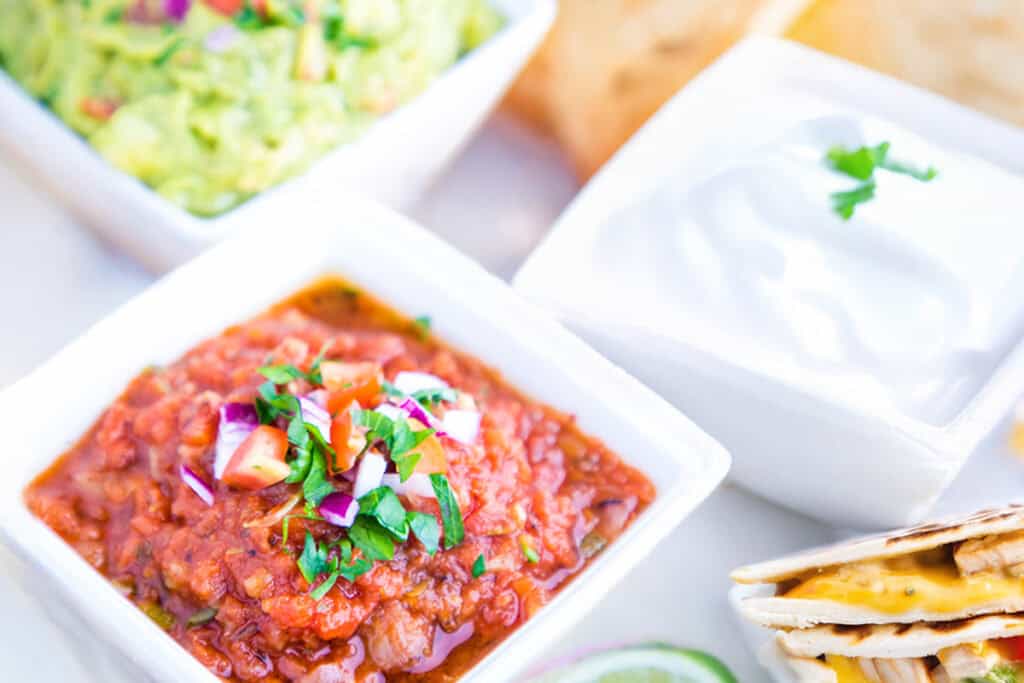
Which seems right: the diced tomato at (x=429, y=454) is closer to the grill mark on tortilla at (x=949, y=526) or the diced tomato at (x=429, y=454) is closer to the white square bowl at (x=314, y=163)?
the white square bowl at (x=314, y=163)

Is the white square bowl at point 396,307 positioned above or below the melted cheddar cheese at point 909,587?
below

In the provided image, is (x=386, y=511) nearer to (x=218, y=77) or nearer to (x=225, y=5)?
(x=218, y=77)

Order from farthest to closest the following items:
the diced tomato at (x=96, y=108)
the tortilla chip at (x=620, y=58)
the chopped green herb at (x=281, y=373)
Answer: the tortilla chip at (x=620, y=58) < the diced tomato at (x=96, y=108) < the chopped green herb at (x=281, y=373)

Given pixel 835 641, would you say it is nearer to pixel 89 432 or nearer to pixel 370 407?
pixel 370 407

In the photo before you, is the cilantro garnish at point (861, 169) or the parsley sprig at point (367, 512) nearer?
the parsley sprig at point (367, 512)

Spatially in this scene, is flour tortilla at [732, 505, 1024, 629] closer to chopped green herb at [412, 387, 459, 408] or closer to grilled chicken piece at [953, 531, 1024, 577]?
grilled chicken piece at [953, 531, 1024, 577]

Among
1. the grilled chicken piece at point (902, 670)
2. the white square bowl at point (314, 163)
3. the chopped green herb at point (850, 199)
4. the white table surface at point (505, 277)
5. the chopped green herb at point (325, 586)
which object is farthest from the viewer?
the white square bowl at point (314, 163)

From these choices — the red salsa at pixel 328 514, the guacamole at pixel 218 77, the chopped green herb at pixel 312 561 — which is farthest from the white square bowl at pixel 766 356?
the chopped green herb at pixel 312 561

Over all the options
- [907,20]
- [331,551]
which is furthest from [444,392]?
[907,20]
